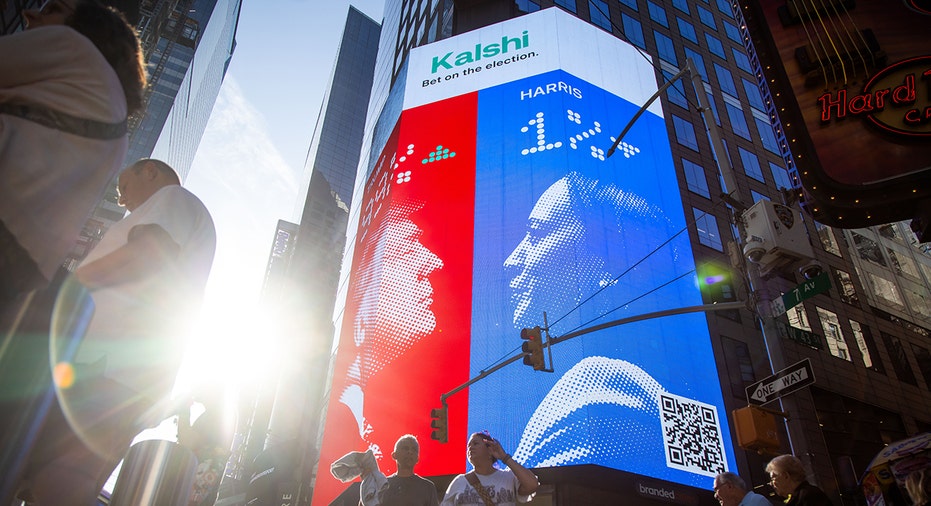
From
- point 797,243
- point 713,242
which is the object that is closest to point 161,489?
point 797,243

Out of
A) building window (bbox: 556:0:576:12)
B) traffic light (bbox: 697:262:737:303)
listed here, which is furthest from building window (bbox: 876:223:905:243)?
building window (bbox: 556:0:576:12)

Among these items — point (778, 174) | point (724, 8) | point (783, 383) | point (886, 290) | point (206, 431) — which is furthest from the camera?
point (724, 8)

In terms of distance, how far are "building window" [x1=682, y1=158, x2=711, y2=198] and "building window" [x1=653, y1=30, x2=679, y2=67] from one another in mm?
8370

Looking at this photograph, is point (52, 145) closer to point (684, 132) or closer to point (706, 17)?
point (684, 132)

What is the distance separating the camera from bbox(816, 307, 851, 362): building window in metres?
26.1

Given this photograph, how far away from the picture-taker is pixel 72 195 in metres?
1.56

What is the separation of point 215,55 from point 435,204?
80.5 meters

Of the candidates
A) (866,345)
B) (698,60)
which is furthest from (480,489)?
(698,60)

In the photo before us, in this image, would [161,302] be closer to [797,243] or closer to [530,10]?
[797,243]

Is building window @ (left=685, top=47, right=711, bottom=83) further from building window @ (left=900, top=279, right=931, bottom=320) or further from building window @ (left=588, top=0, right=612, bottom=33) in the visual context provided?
building window @ (left=900, top=279, right=931, bottom=320)

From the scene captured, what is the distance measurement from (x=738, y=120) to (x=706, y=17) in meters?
10.4

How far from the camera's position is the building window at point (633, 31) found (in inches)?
1241

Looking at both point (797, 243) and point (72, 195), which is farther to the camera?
point (797, 243)

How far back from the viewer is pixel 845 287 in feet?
96.8
